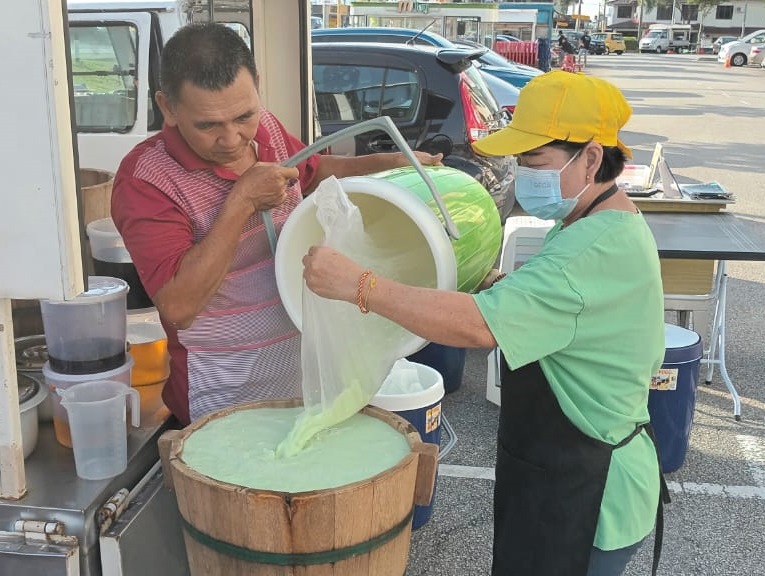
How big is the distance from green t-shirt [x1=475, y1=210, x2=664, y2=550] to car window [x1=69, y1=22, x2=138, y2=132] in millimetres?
3945

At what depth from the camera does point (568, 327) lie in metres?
1.55

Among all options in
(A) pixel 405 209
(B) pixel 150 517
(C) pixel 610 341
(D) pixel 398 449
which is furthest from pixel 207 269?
(C) pixel 610 341

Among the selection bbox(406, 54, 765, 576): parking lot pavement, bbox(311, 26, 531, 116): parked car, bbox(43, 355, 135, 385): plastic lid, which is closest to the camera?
bbox(43, 355, 135, 385): plastic lid

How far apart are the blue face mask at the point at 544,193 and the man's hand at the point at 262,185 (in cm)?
50

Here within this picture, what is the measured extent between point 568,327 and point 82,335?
1297mm

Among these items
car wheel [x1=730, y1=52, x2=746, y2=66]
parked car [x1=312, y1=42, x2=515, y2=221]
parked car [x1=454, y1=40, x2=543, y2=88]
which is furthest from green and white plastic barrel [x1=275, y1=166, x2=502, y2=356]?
car wheel [x1=730, y1=52, x2=746, y2=66]

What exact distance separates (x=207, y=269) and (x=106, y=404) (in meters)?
0.51

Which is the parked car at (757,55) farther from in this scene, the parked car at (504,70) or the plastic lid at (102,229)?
the plastic lid at (102,229)

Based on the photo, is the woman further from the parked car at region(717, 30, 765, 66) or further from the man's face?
the parked car at region(717, 30, 765, 66)

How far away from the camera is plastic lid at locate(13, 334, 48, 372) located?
2.49 metres

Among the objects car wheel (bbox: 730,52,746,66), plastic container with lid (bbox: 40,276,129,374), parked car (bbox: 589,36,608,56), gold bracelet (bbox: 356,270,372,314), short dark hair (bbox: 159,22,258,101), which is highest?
parked car (bbox: 589,36,608,56)

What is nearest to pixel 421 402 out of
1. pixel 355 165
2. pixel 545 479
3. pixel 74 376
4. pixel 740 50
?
pixel 355 165

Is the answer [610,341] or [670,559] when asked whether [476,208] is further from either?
[670,559]

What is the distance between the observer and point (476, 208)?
2027 millimetres
